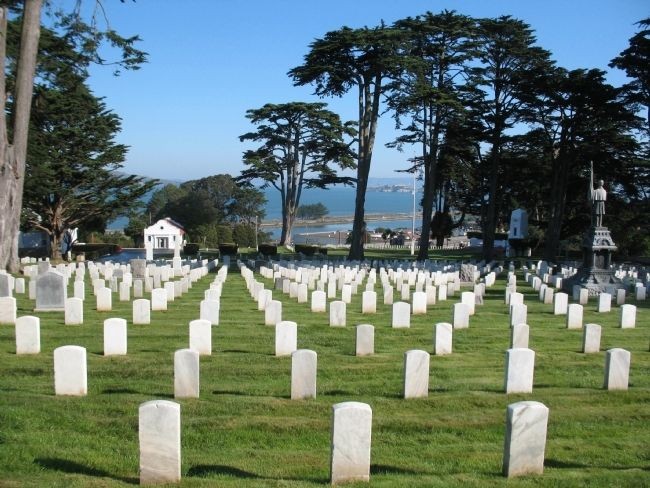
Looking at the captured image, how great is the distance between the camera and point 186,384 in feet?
28.7

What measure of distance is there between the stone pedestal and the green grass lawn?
976cm

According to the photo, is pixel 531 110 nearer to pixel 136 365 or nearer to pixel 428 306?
pixel 428 306

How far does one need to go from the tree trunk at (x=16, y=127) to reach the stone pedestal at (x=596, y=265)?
1873 cm

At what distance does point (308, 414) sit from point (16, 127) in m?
18.9

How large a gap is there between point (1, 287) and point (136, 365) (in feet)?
26.6

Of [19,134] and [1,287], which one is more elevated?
[19,134]

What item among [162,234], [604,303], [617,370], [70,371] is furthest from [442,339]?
[162,234]

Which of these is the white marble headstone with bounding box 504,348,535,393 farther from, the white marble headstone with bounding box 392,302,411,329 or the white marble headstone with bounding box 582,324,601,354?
the white marble headstone with bounding box 392,302,411,329

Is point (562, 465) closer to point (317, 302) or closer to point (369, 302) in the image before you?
point (369, 302)

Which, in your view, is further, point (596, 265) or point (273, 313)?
point (596, 265)

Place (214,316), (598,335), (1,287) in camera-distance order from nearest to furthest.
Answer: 1. (598,335)
2. (214,316)
3. (1,287)

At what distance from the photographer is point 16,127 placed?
76.4 feet

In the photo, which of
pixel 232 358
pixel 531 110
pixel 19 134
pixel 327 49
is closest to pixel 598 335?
pixel 232 358

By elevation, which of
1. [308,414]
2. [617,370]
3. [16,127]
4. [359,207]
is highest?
[16,127]
